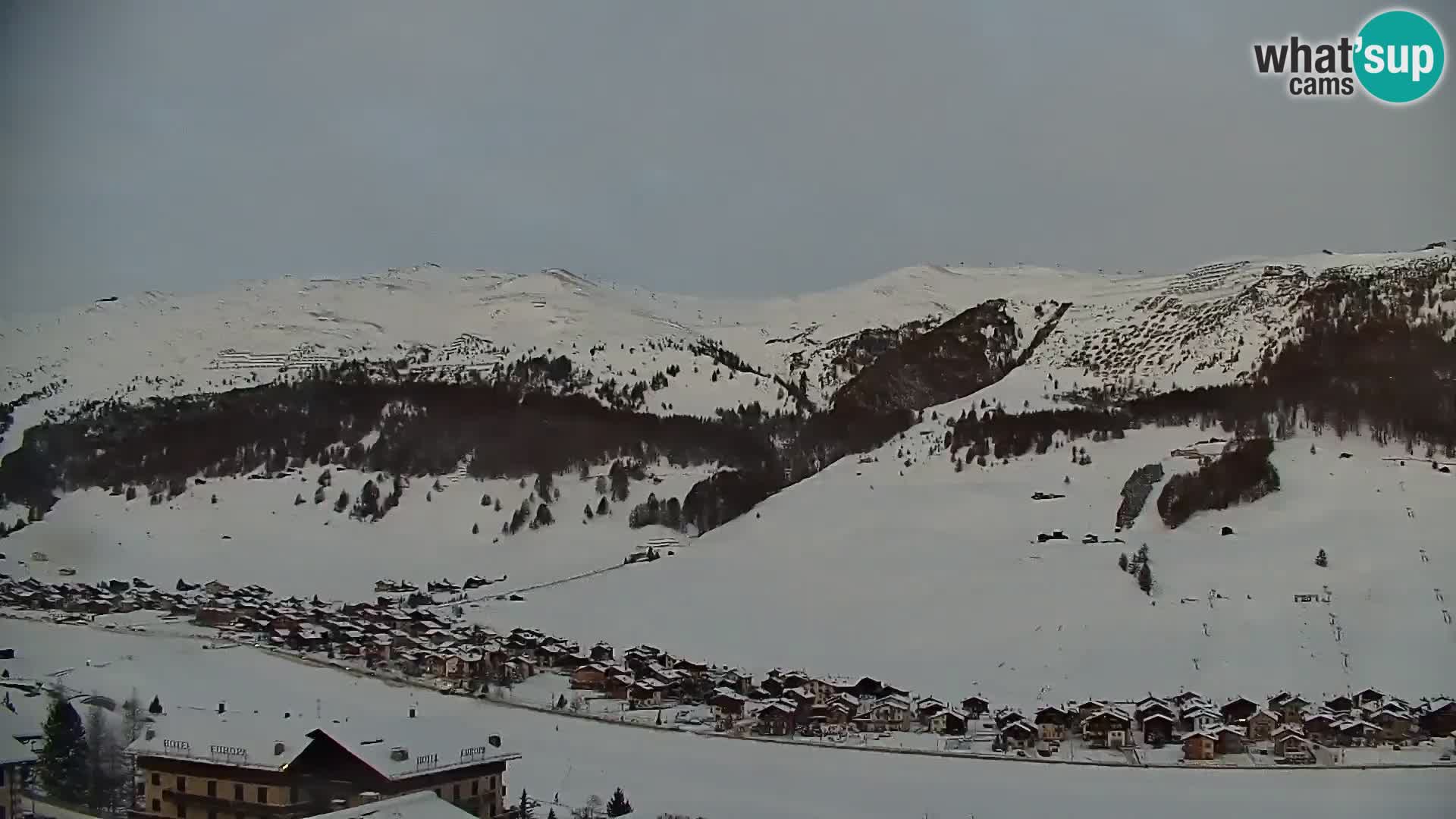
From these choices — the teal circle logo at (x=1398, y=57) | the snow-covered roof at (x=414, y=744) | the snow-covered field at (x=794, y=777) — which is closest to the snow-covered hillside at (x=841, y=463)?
the snow-covered field at (x=794, y=777)

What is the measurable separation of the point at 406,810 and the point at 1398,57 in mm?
5967

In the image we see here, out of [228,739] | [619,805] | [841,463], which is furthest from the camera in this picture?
[841,463]

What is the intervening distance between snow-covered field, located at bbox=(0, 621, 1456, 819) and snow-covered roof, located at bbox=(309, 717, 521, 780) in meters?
0.16

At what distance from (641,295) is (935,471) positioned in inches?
117

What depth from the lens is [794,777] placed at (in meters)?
5.77


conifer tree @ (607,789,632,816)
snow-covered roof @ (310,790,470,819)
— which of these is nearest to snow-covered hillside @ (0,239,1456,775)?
conifer tree @ (607,789,632,816)

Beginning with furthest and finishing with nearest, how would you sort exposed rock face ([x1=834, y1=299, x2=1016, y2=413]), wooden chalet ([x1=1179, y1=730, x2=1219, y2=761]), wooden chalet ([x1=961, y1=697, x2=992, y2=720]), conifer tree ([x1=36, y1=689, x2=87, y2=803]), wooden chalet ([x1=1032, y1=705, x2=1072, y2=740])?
1. exposed rock face ([x1=834, y1=299, x2=1016, y2=413])
2. wooden chalet ([x1=961, y1=697, x2=992, y2=720])
3. wooden chalet ([x1=1032, y1=705, x2=1072, y2=740])
4. wooden chalet ([x1=1179, y1=730, x2=1219, y2=761])
5. conifer tree ([x1=36, y1=689, x2=87, y2=803])

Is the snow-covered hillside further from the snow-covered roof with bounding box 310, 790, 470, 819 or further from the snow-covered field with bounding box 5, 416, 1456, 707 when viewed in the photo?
the snow-covered roof with bounding box 310, 790, 470, 819

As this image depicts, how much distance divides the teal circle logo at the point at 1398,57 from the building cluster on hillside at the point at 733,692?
311cm

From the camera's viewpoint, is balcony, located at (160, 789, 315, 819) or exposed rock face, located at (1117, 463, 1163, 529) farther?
exposed rock face, located at (1117, 463, 1163, 529)

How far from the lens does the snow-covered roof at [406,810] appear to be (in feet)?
15.5

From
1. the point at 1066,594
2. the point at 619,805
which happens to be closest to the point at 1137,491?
the point at 1066,594

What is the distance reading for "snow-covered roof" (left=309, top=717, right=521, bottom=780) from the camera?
5.30 m

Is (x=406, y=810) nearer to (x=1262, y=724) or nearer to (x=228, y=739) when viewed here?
(x=228, y=739)
